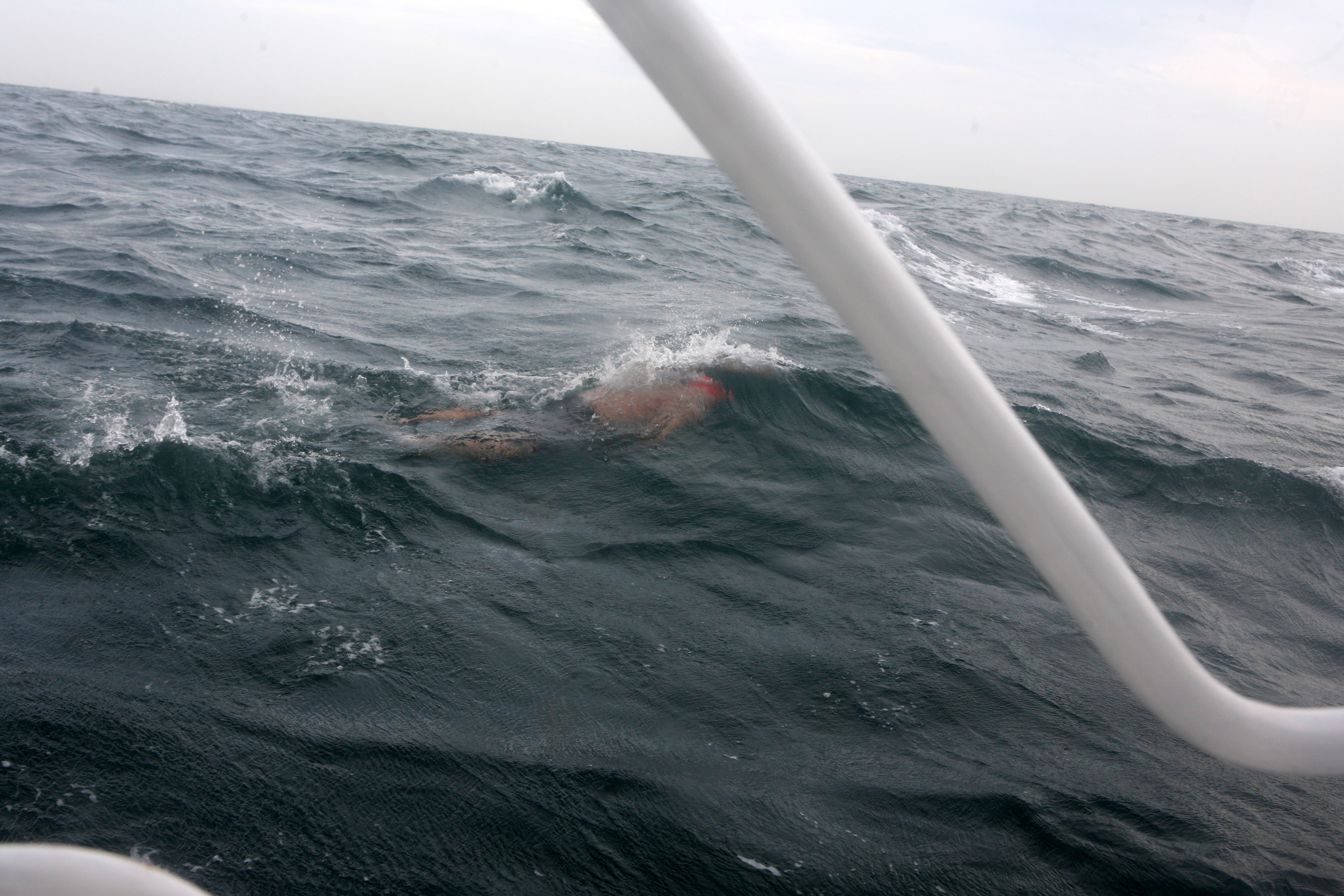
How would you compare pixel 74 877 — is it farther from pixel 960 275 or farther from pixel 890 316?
pixel 960 275

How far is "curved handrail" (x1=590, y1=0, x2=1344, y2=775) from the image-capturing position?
708mm

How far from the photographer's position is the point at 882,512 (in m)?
5.37

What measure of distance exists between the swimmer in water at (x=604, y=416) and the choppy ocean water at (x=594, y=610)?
0.58 feet

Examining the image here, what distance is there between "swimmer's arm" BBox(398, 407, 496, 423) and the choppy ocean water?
149mm

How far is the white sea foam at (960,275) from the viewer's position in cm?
1398

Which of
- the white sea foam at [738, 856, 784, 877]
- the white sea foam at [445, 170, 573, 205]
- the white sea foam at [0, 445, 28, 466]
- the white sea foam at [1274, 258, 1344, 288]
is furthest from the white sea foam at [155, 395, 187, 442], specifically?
the white sea foam at [1274, 258, 1344, 288]

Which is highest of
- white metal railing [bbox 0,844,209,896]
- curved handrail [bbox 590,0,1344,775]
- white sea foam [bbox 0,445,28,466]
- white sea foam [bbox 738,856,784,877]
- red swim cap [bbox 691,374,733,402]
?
red swim cap [bbox 691,374,733,402]

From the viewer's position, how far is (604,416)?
6281 mm

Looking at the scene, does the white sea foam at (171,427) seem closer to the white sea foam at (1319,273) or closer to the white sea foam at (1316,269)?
the white sea foam at (1319,273)

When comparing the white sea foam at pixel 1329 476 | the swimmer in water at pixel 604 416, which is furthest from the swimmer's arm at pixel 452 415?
the white sea foam at pixel 1329 476

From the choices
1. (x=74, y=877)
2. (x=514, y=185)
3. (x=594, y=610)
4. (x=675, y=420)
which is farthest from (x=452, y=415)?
(x=514, y=185)

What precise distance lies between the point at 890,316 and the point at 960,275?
52.6 feet

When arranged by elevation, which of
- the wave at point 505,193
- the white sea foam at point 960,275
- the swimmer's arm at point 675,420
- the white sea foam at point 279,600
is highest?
the wave at point 505,193

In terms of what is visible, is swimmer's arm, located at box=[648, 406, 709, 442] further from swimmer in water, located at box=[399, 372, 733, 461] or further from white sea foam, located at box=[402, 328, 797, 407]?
white sea foam, located at box=[402, 328, 797, 407]
